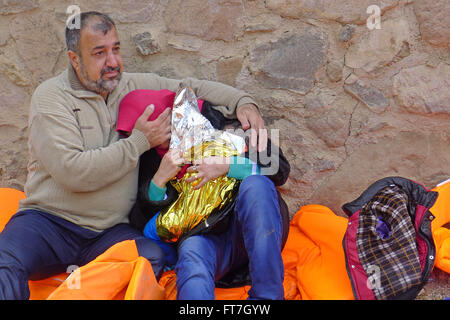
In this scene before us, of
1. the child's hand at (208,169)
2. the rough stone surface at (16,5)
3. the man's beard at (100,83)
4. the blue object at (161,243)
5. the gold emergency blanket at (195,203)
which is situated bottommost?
the blue object at (161,243)

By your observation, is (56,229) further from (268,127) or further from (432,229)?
(432,229)

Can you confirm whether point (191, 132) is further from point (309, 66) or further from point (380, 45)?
point (380, 45)

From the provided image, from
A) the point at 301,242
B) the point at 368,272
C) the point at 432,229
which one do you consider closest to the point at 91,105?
the point at 301,242

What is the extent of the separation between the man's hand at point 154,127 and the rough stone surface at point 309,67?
418 millimetres

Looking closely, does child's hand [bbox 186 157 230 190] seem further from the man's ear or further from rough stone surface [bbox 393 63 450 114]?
rough stone surface [bbox 393 63 450 114]

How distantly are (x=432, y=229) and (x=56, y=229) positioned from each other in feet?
4.95

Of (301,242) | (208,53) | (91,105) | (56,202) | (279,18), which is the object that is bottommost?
(301,242)

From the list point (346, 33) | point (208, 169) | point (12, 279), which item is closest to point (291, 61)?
point (346, 33)

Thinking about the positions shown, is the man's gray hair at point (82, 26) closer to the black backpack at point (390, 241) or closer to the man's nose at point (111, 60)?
the man's nose at point (111, 60)

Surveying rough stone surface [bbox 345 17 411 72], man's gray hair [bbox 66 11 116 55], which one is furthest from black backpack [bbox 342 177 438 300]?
man's gray hair [bbox 66 11 116 55]

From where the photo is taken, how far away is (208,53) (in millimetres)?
2229

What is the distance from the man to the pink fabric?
45 mm

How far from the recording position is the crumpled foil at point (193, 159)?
1.81 m

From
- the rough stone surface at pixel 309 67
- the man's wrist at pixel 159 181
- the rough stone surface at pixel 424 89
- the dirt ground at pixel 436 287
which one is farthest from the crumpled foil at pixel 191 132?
the dirt ground at pixel 436 287
